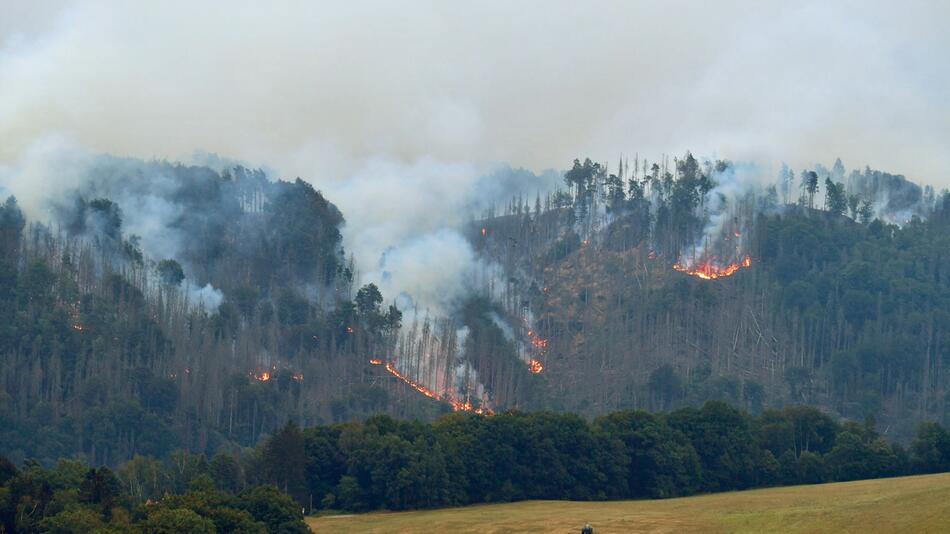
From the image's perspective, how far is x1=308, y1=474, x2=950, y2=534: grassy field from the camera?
4599 inches

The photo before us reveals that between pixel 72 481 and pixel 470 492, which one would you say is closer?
pixel 72 481

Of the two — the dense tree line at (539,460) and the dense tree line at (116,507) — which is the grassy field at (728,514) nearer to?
the dense tree line at (539,460)

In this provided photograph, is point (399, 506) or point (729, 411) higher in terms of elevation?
point (729, 411)

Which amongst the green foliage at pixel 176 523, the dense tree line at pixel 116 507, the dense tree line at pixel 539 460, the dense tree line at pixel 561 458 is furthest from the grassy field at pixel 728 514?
the green foliage at pixel 176 523

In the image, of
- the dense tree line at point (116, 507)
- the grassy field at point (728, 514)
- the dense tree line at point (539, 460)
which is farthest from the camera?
the dense tree line at point (539, 460)

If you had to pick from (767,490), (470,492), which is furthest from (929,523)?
(470,492)

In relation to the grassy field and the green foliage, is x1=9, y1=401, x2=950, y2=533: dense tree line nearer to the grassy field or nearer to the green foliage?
the grassy field

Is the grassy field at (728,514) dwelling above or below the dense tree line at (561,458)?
below

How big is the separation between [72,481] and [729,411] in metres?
73.4

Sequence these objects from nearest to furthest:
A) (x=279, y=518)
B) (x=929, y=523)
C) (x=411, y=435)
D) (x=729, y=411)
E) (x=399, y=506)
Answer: (x=929, y=523) → (x=279, y=518) → (x=399, y=506) → (x=411, y=435) → (x=729, y=411)

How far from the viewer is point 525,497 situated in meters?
154

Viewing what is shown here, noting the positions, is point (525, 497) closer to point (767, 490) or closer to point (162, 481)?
point (767, 490)

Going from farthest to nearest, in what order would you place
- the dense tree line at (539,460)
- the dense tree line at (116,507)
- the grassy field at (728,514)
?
the dense tree line at (539,460), the grassy field at (728,514), the dense tree line at (116,507)

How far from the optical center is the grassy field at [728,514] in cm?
11681
